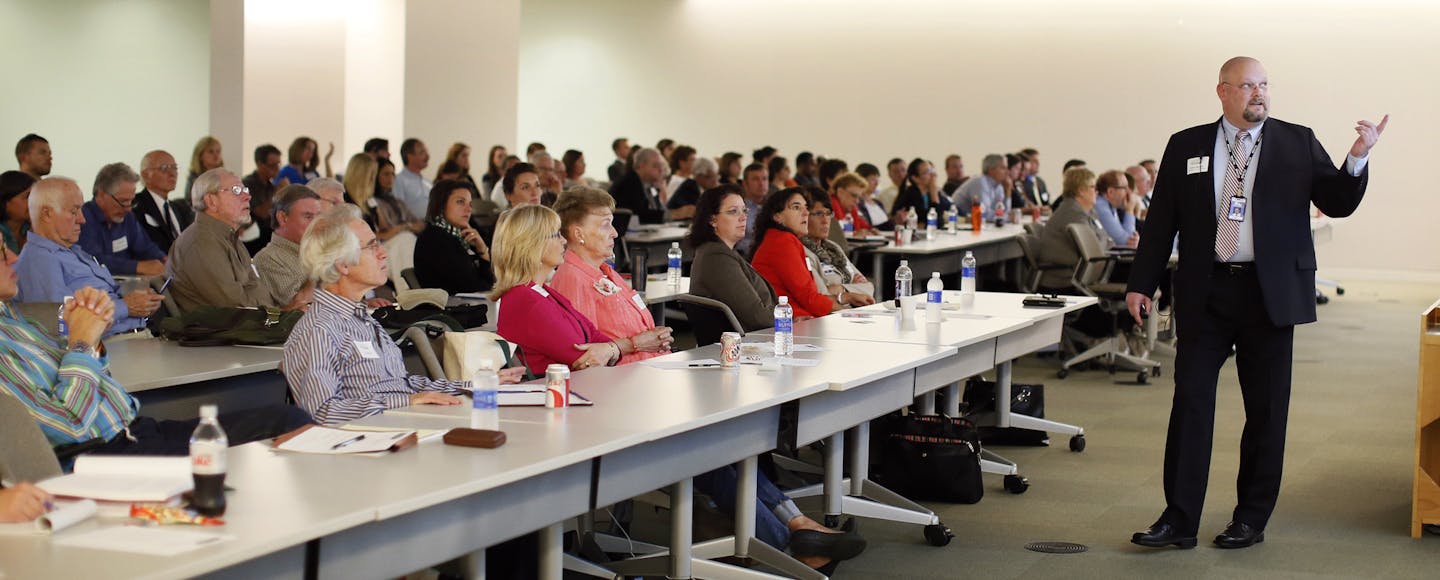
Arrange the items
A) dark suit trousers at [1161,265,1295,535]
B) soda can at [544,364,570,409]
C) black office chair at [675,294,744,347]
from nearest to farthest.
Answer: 1. soda can at [544,364,570,409]
2. dark suit trousers at [1161,265,1295,535]
3. black office chair at [675,294,744,347]

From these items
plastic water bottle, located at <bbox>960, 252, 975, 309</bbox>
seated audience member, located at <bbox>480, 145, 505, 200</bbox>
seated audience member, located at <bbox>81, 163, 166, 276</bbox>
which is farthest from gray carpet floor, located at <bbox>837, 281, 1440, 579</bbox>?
seated audience member, located at <bbox>480, 145, 505, 200</bbox>

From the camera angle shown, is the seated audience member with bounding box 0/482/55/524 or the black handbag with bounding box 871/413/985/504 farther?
the black handbag with bounding box 871/413/985/504

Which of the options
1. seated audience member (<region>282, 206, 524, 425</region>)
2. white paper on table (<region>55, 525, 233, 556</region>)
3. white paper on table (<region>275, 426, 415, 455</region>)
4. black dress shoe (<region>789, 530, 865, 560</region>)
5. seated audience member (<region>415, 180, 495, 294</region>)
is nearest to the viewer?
white paper on table (<region>55, 525, 233, 556</region>)

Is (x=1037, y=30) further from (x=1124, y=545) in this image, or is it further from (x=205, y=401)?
(x=205, y=401)

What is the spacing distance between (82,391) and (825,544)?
2047 mm

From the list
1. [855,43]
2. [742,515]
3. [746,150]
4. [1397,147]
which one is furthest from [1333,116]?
[742,515]

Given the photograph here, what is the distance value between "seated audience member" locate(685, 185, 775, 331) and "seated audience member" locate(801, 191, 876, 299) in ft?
4.13

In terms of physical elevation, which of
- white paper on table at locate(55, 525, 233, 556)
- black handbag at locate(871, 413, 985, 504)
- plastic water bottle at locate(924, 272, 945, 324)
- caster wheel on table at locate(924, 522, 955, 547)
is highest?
plastic water bottle at locate(924, 272, 945, 324)

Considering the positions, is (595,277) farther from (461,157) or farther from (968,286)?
(461,157)

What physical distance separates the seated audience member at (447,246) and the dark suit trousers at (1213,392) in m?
3.48

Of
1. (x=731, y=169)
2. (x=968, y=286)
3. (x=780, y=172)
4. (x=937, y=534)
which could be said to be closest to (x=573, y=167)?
(x=731, y=169)

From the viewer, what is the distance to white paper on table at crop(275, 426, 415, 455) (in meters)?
2.93

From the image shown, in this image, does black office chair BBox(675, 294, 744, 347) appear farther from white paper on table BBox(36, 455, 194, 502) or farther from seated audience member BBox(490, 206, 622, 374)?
white paper on table BBox(36, 455, 194, 502)

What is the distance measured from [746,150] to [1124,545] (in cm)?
1325
